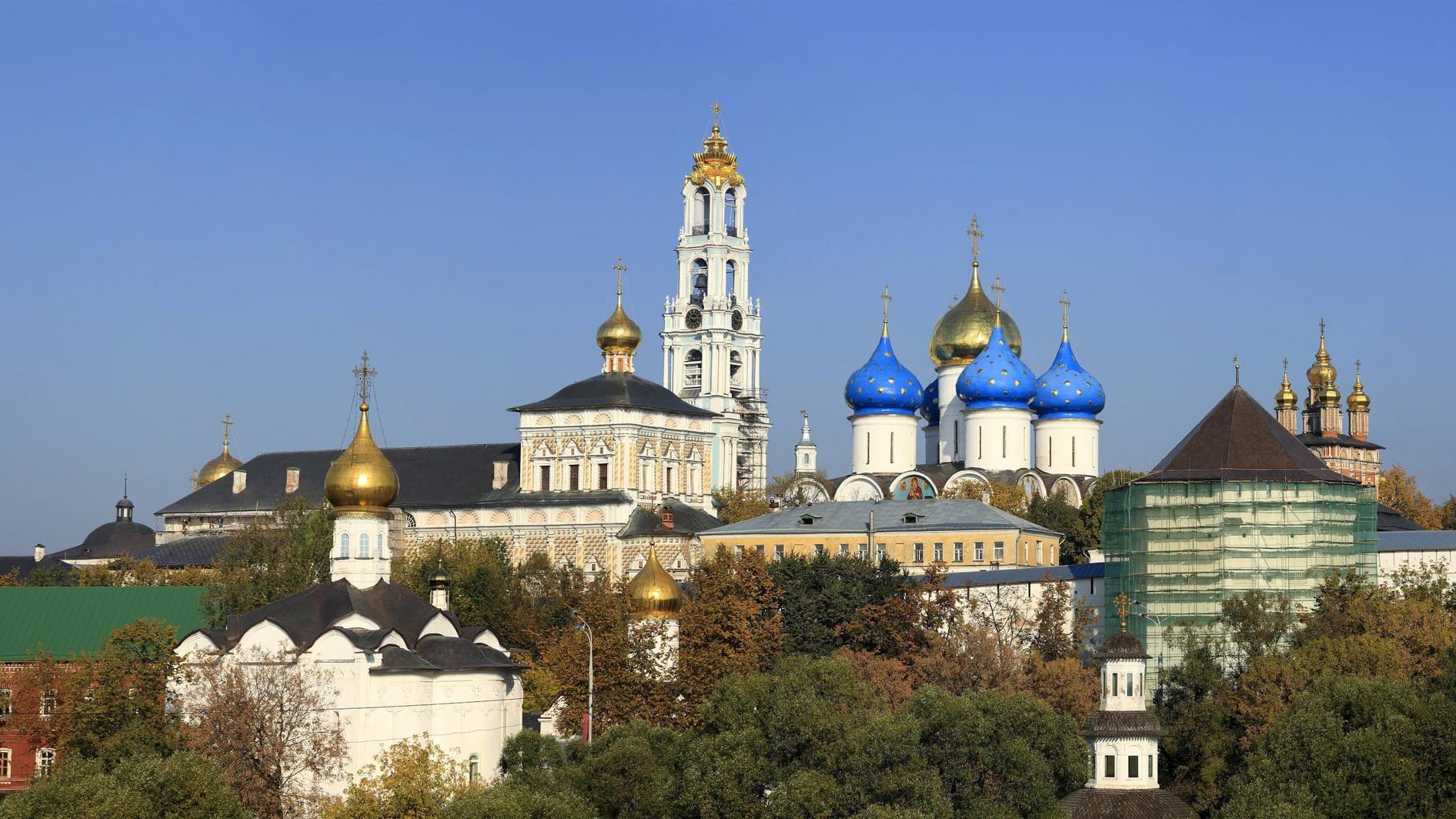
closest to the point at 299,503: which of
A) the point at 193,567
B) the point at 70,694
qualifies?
the point at 193,567

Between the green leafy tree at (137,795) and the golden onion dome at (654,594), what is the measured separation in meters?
14.6

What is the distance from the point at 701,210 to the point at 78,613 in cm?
4158

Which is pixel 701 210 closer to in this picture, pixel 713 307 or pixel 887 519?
pixel 713 307

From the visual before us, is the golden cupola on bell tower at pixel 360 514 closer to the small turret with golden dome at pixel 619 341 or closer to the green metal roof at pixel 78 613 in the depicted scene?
the green metal roof at pixel 78 613

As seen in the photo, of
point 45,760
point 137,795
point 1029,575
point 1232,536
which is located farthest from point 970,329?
point 137,795

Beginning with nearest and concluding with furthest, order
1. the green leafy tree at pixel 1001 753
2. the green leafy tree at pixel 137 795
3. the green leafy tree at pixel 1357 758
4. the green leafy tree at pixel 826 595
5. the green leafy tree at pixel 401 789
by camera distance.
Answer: the green leafy tree at pixel 137 795
the green leafy tree at pixel 1357 758
the green leafy tree at pixel 401 789
the green leafy tree at pixel 1001 753
the green leafy tree at pixel 826 595

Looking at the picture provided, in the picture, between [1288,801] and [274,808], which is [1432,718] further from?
[274,808]

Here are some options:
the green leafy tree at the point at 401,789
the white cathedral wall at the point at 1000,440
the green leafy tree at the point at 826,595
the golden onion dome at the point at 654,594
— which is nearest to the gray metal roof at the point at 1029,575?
the green leafy tree at the point at 826,595

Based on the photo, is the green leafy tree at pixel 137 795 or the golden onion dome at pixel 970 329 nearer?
the green leafy tree at pixel 137 795

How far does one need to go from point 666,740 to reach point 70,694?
1285cm

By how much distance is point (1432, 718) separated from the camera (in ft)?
135

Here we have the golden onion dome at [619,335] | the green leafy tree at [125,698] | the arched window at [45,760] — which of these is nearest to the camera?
the green leafy tree at [125,698]

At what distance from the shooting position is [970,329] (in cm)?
8925

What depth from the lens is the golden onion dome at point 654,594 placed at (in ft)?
177
